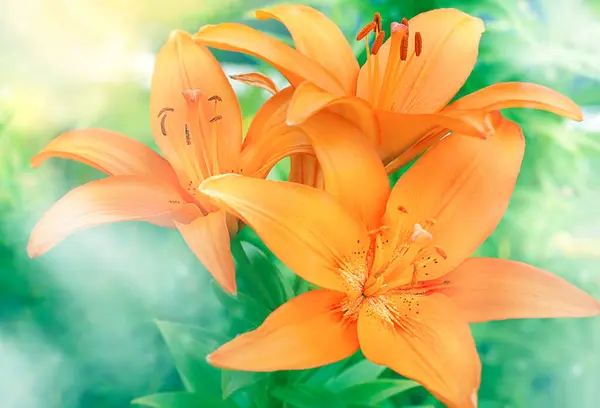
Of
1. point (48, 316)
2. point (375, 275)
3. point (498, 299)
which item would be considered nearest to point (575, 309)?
point (498, 299)

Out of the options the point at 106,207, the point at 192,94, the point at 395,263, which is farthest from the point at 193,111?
the point at 395,263

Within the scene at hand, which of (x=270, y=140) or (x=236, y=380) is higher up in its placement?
(x=270, y=140)

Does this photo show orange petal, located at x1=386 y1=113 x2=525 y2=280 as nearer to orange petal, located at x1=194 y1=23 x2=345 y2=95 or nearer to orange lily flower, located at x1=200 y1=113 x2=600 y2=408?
orange lily flower, located at x1=200 y1=113 x2=600 y2=408

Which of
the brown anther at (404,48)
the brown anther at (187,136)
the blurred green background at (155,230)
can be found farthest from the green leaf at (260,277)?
the brown anther at (404,48)

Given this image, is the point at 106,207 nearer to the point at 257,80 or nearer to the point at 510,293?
the point at 257,80

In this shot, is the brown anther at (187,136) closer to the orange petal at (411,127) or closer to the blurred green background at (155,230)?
the blurred green background at (155,230)

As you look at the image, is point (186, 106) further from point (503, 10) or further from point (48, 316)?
point (503, 10)
